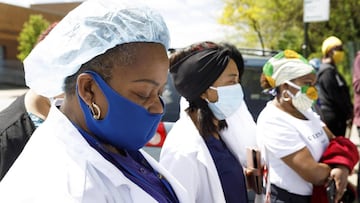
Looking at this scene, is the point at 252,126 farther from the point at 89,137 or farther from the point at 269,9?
the point at 269,9

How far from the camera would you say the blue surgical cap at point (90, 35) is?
113cm

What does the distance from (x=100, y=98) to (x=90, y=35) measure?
0.17 meters

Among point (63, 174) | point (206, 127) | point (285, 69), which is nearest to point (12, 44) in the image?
point (285, 69)

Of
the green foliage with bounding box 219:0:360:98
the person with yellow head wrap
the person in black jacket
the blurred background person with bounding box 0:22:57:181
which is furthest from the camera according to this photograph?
the green foliage with bounding box 219:0:360:98

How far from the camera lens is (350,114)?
5.61 m

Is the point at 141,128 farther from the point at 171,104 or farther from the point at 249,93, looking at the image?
the point at 249,93

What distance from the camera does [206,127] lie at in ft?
6.85

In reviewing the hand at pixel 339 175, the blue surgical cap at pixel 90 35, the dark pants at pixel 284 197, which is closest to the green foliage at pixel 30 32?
the dark pants at pixel 284 197

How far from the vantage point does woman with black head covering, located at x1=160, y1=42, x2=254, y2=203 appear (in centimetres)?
189

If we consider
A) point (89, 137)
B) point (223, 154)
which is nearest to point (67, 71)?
point (89, 137)

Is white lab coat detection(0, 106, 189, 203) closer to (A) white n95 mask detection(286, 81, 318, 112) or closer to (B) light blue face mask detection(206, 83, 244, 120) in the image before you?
(B) light blue face mask detection(206, 83, 244, 120)

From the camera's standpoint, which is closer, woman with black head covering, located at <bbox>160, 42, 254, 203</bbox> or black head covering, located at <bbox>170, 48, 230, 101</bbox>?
woman with black head covering, located at <bbox>160, 42, 254, 203</bbox>

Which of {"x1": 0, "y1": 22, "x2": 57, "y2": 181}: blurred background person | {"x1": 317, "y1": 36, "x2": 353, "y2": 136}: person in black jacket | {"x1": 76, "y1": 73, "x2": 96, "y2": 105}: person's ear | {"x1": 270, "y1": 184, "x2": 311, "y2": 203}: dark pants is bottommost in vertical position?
{"x1": 317, "y1": 36, "x2": 353, "y2": 136}: person in black jacket

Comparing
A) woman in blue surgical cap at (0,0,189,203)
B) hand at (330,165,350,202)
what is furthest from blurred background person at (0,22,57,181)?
hand at (330,165,350,202)
